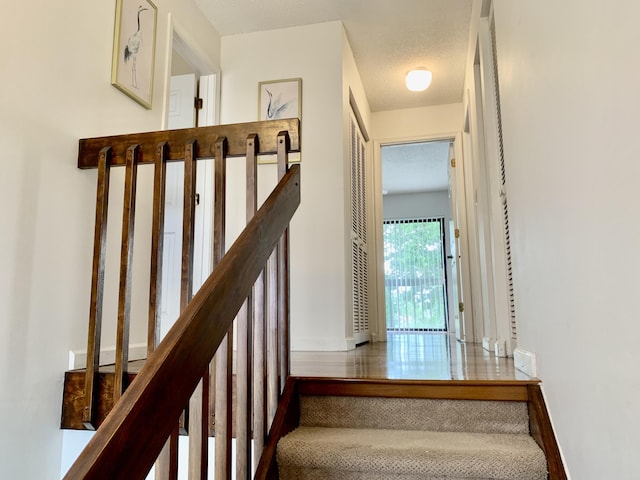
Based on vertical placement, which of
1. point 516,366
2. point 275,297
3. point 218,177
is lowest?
point 516,366

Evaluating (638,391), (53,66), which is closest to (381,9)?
(53,66)

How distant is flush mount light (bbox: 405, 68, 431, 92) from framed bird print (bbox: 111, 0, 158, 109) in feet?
7.58

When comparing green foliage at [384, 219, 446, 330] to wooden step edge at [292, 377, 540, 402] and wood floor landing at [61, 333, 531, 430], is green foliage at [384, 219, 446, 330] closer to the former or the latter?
wood floor landing at [61, 333, 531, 430]

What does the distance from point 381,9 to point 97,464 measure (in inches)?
138

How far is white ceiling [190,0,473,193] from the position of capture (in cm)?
336

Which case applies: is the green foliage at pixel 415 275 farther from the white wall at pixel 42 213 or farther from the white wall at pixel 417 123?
the white wall at pixel 42 213

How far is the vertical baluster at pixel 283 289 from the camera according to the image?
161 cm

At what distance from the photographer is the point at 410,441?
1.47m

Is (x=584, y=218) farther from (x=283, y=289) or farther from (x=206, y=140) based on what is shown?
(x=206, y=140)

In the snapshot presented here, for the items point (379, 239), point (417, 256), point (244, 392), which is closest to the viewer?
point (244, 392)

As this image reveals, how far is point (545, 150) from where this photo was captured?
1.38m

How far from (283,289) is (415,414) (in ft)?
2.14

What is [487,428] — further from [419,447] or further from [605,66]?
[605,66]

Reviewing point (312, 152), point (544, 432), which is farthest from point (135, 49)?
point (544, 432)
